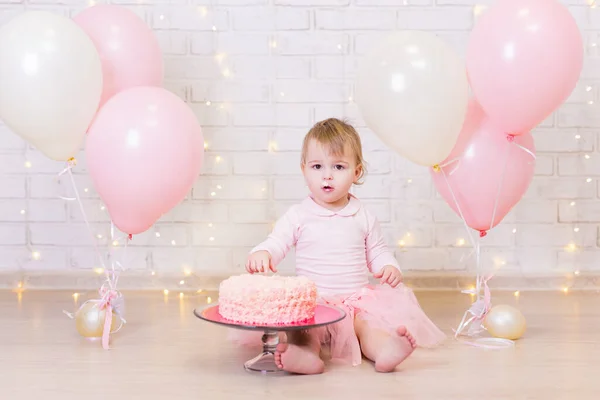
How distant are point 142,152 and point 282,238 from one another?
475 millimetres

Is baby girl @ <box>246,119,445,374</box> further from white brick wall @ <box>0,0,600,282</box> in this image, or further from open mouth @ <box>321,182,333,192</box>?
white brick wall @ <box>0,0,600,282</box>

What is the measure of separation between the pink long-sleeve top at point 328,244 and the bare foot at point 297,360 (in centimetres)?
36

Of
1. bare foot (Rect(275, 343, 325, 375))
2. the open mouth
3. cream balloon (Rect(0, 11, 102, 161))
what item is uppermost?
cream balloon (Rect(0, 11, 102, 161))

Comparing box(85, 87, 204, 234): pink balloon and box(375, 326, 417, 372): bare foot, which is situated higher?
box(85, 87, 204, 234): pink balloon

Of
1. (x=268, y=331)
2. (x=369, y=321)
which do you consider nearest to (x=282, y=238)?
(x=369, y=321)

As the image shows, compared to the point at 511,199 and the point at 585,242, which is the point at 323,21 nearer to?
the point at 511,199

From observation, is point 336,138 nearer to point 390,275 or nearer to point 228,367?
point 390,275

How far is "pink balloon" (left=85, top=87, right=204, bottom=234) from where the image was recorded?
2068mm

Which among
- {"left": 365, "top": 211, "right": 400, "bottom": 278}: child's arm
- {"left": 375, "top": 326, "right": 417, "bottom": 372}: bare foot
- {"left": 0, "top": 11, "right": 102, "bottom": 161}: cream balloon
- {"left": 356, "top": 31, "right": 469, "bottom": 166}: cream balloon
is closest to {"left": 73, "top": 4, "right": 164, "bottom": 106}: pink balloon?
{"left": 0, "top": 11, "right": 102, "bottom": 161}: cream balloon

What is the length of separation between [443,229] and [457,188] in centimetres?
87

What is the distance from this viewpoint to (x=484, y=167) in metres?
2.17

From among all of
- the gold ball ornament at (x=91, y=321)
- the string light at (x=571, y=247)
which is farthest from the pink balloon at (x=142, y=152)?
the string light at (x=571, y=247)

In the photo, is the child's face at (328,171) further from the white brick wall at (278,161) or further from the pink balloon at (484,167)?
the white brick wall at (278,161)

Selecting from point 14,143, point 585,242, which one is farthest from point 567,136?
point 14,143
